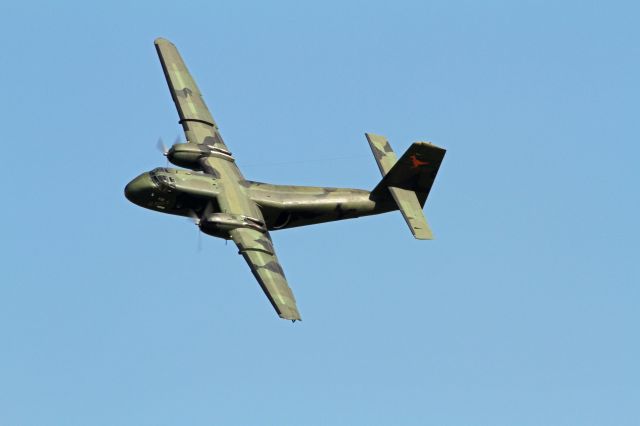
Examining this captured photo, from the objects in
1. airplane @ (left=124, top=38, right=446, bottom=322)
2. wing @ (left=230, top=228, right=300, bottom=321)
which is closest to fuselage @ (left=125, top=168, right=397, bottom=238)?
airplane @ (left=124, top=38, right=446, bottom=322)

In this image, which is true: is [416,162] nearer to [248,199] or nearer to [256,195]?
[256,195]

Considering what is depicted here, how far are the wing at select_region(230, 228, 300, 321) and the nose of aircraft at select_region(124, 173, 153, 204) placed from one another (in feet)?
14.9

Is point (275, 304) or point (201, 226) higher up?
point (201, 226)

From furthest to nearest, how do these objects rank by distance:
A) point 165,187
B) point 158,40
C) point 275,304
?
point 158,40, point 165,187, point 275,304

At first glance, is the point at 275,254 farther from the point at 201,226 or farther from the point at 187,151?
the point at 187,151

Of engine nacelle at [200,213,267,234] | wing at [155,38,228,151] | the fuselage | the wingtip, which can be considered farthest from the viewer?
the wingtip

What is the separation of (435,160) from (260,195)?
8.30 m

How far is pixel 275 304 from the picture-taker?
195ft

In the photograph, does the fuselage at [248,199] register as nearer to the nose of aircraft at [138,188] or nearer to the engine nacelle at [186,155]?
the nose of aircraft at [138,188]

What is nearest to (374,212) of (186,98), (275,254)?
(275,254)

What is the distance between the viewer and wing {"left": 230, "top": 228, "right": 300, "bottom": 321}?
195 feet

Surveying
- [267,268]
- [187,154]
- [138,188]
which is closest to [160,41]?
[187,154]

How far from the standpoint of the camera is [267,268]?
61.5 m

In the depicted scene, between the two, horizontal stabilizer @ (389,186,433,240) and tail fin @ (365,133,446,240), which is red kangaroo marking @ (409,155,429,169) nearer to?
tail fin @ (365,133,446,240)
